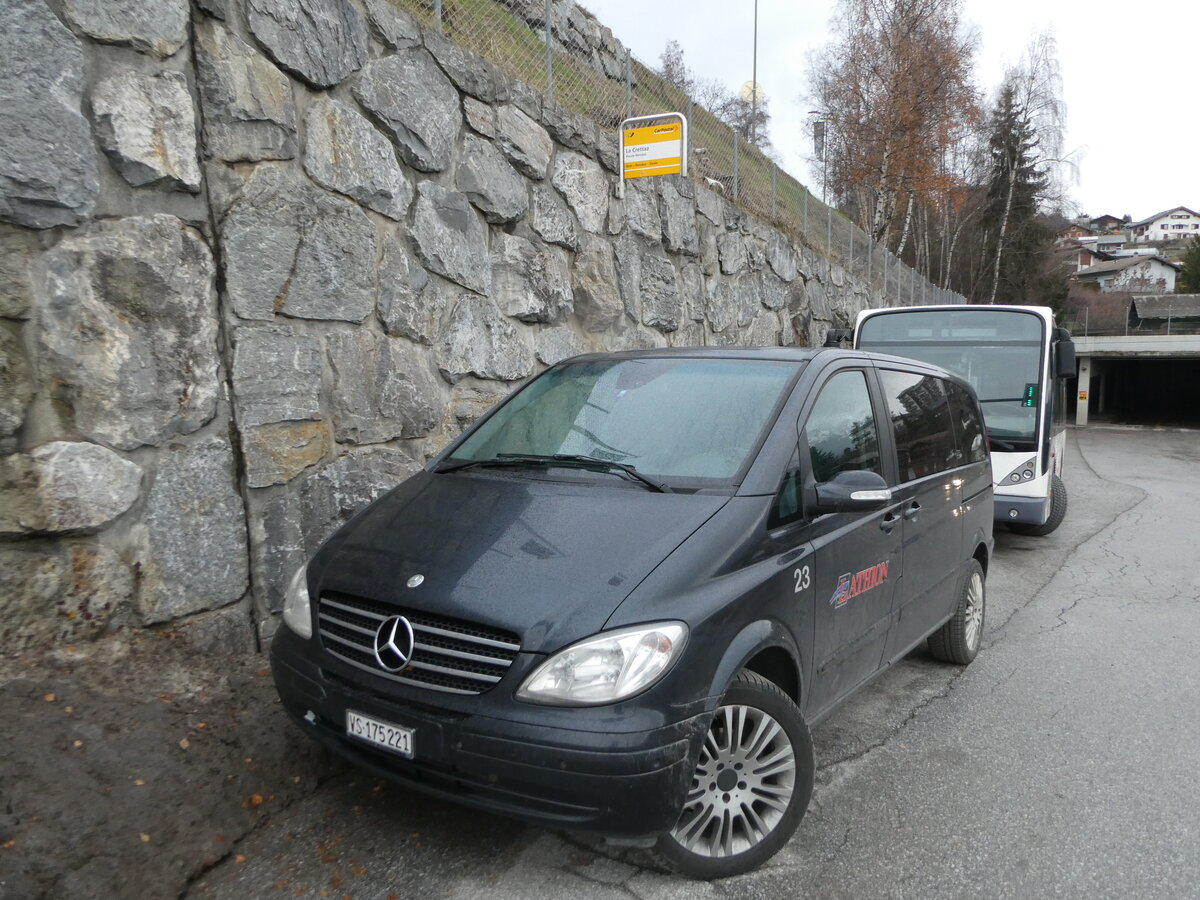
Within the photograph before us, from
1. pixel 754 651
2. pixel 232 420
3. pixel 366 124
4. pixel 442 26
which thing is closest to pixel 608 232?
pixel 442 26

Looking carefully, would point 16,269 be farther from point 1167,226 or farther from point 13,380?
point 1167,226

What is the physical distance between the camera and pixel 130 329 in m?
4.02

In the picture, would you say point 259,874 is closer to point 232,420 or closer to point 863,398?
point 232,420

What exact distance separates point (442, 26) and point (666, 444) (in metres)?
4.60

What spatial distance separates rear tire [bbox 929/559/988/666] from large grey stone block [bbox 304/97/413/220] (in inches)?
164

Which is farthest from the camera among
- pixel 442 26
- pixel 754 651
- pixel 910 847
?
pixel 442 26

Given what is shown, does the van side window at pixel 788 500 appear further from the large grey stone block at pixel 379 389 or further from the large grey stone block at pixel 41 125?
the large grey stone block at pixel 41 125

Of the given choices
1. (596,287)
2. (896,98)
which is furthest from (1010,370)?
(896,98)

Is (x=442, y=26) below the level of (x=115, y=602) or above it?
above

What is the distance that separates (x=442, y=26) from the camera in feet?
21.6

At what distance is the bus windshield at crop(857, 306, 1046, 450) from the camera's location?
28.7ft

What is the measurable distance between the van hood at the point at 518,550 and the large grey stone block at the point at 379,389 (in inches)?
73.0

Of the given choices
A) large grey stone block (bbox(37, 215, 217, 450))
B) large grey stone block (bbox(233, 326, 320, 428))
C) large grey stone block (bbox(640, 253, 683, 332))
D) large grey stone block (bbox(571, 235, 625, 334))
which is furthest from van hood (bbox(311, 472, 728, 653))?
large grey stone block (bbox(640, 253, 683, 332))

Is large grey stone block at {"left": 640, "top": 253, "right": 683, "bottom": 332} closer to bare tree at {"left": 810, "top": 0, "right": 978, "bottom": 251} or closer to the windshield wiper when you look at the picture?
the windshield wiper
